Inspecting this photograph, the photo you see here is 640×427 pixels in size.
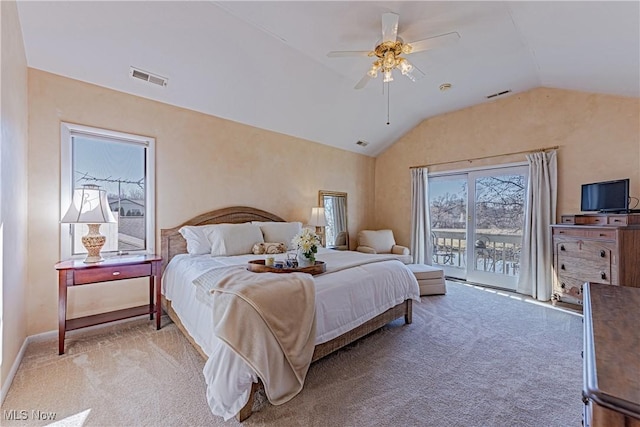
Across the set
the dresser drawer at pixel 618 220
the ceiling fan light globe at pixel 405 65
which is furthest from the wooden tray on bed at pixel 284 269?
the dresser drawer at pixel 618 220

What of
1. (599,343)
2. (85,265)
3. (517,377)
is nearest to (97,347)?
(85,265)

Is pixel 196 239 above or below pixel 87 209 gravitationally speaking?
below

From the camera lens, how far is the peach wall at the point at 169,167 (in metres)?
2.63

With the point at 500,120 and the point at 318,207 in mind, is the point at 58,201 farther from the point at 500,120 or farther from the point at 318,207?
the point at 500,120

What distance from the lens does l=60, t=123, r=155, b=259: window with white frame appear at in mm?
2791

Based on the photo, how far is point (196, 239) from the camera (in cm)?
327

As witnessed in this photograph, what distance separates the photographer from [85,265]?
245cm

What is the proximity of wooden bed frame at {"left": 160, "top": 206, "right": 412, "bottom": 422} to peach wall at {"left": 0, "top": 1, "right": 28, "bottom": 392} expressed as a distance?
112 centimetres

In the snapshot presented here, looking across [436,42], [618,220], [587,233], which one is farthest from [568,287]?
[436,42]

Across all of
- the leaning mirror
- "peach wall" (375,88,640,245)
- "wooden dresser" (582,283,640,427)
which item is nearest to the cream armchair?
the leaning mirror

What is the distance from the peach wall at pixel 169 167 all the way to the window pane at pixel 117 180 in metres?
0.17

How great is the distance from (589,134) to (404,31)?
9.74ft

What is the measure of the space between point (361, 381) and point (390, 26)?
295 centimetres

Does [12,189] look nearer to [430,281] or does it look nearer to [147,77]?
[147,77]
